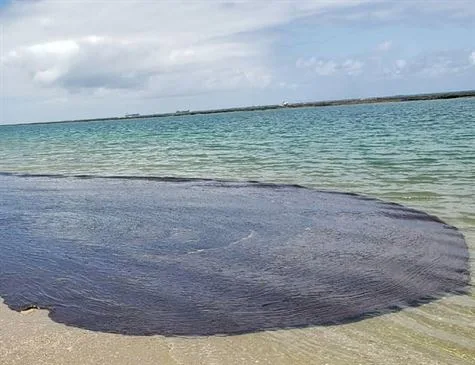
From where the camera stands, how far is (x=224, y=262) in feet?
28.6

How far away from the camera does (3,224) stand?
1270 centimetres

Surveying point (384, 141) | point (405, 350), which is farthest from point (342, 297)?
point (384, 141)

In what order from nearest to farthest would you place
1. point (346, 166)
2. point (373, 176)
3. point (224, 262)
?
1. point (224, 262)
2. point (373, 176)
3. point (346, 166)

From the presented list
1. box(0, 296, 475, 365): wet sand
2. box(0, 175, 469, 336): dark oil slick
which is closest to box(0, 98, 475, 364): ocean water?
box(0, 296, 475, 365): wet sand

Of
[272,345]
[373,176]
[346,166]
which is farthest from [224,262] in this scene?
[346,166]

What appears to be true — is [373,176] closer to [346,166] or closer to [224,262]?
[346,166]

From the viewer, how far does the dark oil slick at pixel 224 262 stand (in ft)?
21.7

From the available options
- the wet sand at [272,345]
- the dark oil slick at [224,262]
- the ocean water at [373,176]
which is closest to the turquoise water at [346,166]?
the ocean water at [373,176]

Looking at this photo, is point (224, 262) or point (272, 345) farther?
point (224, 262)

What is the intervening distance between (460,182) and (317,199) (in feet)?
14.2

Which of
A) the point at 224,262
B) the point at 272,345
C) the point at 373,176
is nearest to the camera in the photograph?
the point at 272,345

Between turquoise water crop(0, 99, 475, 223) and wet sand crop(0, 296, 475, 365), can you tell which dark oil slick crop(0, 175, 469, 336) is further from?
turquoise water crop(0, 99, 475, 223)

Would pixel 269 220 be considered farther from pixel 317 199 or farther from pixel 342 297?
pixel 342 297

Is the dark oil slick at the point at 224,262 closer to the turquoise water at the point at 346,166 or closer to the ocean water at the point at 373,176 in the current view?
the ocean water at the point at 373,176
